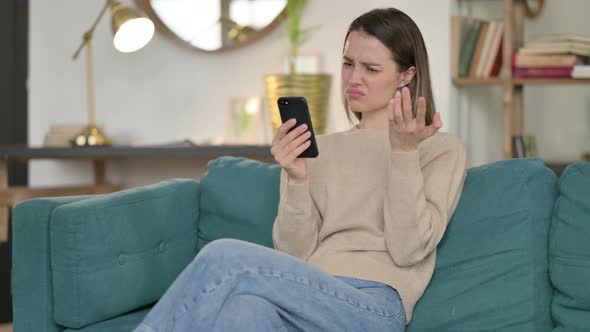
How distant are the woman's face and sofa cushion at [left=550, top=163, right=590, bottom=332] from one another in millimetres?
453

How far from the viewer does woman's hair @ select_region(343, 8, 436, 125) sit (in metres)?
2.03

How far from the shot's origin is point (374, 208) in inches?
79.0

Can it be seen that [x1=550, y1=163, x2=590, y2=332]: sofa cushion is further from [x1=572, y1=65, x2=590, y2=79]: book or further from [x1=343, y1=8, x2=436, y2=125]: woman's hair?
[x1=572, y1=65, x2=590, y2=79]: book

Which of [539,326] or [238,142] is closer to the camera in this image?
[539,326]

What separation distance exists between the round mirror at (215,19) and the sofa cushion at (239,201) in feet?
3.58

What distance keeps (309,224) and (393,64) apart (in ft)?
1.38

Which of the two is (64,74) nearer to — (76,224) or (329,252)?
(76,224)

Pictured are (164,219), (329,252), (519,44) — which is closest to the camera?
(329,252)

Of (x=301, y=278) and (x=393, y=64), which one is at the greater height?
(x=393, y=64)

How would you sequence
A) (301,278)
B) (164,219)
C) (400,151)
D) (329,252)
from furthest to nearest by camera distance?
(164,219) → (329,252) → (400,151) → (301,278)

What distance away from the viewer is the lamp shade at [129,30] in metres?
3.17

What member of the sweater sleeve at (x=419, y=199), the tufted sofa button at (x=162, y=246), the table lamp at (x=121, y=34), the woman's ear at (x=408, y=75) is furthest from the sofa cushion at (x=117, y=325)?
the table lamp at (x=121, y=34)

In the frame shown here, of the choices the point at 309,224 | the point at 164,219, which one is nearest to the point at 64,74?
the point at 164,219

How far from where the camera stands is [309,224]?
2018 millimetres
